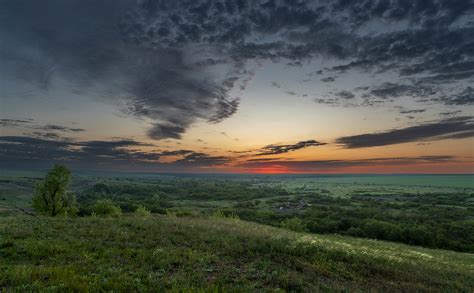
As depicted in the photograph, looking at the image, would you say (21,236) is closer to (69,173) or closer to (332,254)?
(332,254)

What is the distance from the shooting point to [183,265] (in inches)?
484

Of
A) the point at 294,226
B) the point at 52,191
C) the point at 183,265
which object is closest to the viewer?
the point at 183,265

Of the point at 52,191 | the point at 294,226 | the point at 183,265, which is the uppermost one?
the point at 183,265

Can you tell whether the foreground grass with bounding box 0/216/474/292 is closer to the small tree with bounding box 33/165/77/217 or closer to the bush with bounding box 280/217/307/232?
the small tree with bounding box 33/165/77/217

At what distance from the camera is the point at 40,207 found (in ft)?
163

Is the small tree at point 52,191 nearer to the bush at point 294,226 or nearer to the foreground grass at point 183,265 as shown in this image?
the foreground grass at point 183,265

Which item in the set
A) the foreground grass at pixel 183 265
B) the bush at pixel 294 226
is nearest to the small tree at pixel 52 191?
the foreground grass at pixel 183 265

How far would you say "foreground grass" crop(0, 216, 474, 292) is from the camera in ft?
31.3

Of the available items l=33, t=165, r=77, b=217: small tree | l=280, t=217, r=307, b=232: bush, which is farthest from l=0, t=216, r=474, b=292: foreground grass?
l=280, t=217, r=307, b=232: bush

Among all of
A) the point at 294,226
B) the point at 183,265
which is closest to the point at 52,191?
the point at 183,265

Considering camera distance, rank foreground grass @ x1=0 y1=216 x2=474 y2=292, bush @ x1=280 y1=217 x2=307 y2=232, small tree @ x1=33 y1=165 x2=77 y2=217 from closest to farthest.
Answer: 1. foreground grass @ x1=0 y1=216 x2=474 y2=292
2. small tree @ x1=33 y1=165 x2=77 y2=217
3. bush @ x1=280 y1=217 x2=307 y2=232

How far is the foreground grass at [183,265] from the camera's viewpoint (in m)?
9.53

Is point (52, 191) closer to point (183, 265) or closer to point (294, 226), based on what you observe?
point (183, 265)

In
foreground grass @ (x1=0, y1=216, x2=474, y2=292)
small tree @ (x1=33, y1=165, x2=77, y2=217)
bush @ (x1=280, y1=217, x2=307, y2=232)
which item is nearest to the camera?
foreground grass @ (x1=0, y1=216, x2=474, y2=292)
